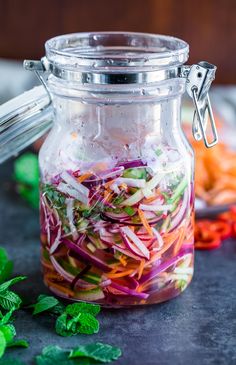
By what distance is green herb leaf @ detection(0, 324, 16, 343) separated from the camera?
87 cm

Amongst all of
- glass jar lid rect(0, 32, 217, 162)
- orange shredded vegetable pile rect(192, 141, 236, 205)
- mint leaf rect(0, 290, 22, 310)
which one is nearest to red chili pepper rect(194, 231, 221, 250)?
orange shredded vegetable pile rect(192, 141, 236, 205)

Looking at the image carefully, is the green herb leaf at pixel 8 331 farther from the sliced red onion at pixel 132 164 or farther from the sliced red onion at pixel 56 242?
the sliced red onion at pixel 132 164

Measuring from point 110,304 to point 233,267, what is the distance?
0.22m

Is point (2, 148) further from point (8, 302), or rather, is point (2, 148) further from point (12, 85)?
point (12, 85)

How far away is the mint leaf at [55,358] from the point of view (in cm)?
84

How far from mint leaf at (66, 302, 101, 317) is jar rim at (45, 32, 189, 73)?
0.87 ft

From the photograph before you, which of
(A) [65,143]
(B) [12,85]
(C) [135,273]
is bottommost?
(B) [12,85]

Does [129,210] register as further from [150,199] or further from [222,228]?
[222,228]

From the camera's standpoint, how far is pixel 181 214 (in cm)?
95

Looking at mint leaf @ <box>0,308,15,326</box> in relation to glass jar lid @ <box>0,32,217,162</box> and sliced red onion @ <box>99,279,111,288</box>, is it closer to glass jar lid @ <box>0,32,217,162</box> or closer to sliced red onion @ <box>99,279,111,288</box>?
sliced red onion @ <box>99,279,111,288</box>

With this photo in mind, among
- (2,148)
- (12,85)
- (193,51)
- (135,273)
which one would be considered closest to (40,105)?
(2,148)

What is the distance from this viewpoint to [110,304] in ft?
3.12

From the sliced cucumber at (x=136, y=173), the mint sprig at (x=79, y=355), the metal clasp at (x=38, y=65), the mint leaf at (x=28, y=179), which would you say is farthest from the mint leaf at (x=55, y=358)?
the mint leaf at (x=28, y=179)

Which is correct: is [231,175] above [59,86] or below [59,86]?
below
